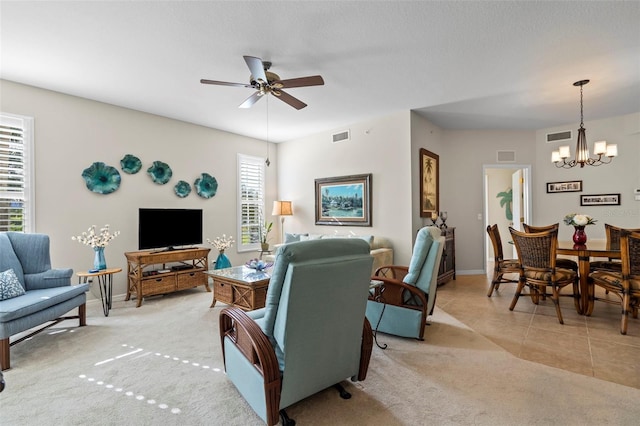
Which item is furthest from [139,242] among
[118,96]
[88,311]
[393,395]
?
[393,395]

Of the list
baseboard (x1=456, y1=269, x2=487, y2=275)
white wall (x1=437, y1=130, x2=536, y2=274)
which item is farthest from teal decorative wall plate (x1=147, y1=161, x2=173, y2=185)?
baseboard (x1=456, y1=269, x2=487, y2=275)

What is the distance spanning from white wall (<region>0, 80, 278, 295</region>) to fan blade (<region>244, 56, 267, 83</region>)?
2830mm

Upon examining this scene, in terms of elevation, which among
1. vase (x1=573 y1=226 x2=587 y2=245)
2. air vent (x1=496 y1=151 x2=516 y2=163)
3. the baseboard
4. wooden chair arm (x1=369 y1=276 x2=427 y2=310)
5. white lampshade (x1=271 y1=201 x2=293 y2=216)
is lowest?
the baseboard

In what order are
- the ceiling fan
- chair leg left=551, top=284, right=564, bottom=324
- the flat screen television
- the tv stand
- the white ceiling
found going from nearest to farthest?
the white ceiling, the ceiling fan, chair leg left=551, top=284, right=564, bottom=324, the tv stand, the flat screen television

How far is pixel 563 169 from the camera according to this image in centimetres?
569

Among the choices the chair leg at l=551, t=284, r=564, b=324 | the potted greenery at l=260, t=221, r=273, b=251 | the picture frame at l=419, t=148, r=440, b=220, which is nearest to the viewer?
the chair leg at l=551, t=284, r=564, b=324

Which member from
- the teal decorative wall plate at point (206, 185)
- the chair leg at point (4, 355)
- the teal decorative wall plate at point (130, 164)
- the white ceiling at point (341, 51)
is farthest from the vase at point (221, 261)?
the chair leg at point (4, 355)

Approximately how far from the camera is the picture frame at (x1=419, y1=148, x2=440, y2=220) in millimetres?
5023

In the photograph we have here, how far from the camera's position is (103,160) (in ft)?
14.2

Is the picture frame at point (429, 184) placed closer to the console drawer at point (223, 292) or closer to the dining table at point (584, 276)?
the dining table at point (584, 276)

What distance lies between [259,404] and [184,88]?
3659 mm

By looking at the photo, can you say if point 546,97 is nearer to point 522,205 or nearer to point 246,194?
point 522,205

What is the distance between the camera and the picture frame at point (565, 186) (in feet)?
18.2

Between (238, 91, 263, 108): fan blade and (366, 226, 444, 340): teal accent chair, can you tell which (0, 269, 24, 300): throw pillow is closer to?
(238, 91, 263, 108): fan blade
